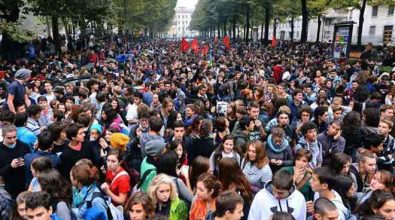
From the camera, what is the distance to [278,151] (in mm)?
5621

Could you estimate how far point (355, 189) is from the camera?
471 cm

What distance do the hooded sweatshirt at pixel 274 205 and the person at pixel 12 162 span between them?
2927 mm

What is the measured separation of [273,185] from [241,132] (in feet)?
7.91

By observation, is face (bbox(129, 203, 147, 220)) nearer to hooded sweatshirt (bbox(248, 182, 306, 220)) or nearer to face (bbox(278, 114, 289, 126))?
hooded sweatshirt (bbox(248, 182, 306, 220))

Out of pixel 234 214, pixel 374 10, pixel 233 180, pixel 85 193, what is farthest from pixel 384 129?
pixel 374 10

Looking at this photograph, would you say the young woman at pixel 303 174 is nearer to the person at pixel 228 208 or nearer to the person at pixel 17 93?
the person at pixel 228 208

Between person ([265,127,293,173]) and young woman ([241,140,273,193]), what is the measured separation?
502 mm

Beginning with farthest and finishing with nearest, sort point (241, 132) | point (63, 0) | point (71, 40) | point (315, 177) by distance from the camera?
point (71, 40) → point (63, 0) → point (241, 132) → point (315, 177)

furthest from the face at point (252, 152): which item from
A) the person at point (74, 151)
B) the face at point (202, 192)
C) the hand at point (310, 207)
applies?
the person at point (74, 151)

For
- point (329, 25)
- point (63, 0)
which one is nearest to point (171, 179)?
Result: point (63, 0)

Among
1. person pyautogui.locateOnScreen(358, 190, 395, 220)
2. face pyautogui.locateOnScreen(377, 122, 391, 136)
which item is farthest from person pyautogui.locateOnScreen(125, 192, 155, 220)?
face pyautogui.locateOnScreen(377, 122, 391, 136)

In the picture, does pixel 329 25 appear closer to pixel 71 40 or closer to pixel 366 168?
pixel 71 40

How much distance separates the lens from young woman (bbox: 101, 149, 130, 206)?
4558 mm

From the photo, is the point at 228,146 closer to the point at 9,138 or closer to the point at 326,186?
the point at 326,186
